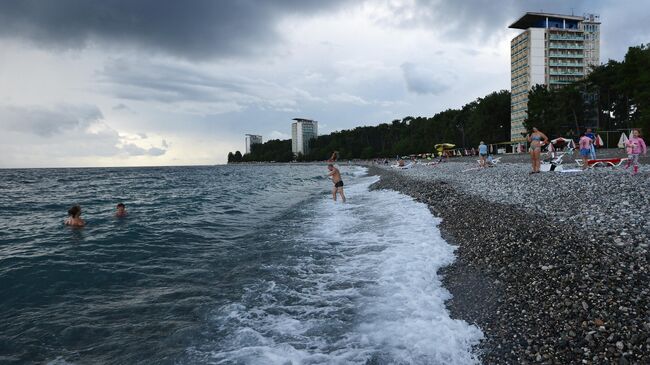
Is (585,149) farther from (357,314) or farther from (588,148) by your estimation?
(357,314)

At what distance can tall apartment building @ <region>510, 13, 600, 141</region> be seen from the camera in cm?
8812

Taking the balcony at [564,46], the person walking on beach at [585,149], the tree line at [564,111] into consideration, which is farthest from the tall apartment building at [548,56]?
the person walking on beach at [585,149]

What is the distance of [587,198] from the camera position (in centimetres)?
941

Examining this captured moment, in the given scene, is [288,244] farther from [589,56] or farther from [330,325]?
[589,56]

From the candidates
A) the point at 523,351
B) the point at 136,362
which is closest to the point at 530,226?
the point at 523,351

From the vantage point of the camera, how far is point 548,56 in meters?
89.1

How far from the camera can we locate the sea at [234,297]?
472 centimetres

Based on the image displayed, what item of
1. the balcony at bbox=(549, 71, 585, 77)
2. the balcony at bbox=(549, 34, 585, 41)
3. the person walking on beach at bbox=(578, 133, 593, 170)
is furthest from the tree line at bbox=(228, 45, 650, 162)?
the person walking on beach at bbox=(578, 133, 593, 170)

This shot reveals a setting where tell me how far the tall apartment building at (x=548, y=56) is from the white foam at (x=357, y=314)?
8891 centimetres

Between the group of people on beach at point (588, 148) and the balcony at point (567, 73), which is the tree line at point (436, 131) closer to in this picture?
the balcony at point (567, 73)

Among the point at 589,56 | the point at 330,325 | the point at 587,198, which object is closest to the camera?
the point at 330,325

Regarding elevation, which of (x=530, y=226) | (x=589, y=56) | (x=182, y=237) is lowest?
(x=182, y=237)

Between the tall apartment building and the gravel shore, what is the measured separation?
86.2 m

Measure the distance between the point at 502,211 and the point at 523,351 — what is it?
6700 mm
